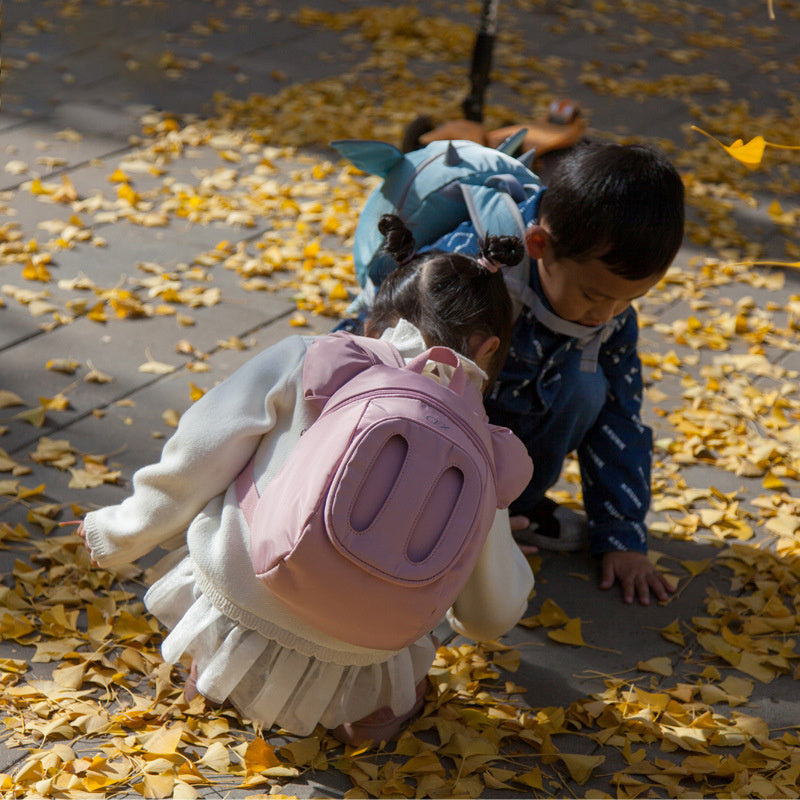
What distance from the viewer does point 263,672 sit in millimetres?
2035

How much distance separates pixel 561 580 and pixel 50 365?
5.49 ft

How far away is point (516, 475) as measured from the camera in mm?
1866

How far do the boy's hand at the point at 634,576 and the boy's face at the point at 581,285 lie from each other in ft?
2.13

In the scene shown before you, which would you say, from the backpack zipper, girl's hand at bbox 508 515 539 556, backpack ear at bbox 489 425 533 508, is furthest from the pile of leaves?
the backpack zipper

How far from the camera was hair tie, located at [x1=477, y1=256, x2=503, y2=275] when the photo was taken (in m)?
2.21

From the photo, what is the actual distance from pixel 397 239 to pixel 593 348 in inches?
26.4

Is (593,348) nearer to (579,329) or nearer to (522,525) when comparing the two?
(579,329)

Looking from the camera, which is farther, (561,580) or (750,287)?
(750,287)

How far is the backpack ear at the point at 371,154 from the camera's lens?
9.09 ft

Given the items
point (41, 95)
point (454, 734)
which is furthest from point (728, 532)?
point (41, 95)

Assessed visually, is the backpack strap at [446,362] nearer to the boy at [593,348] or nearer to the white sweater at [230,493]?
the white sweater at [230,493]

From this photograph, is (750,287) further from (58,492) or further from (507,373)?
(58,492)

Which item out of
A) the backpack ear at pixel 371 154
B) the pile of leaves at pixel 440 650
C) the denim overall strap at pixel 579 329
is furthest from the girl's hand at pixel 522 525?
the backpack ear at pixel 371 154

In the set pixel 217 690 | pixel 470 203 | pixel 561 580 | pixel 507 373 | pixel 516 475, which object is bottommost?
pixel 561 580
